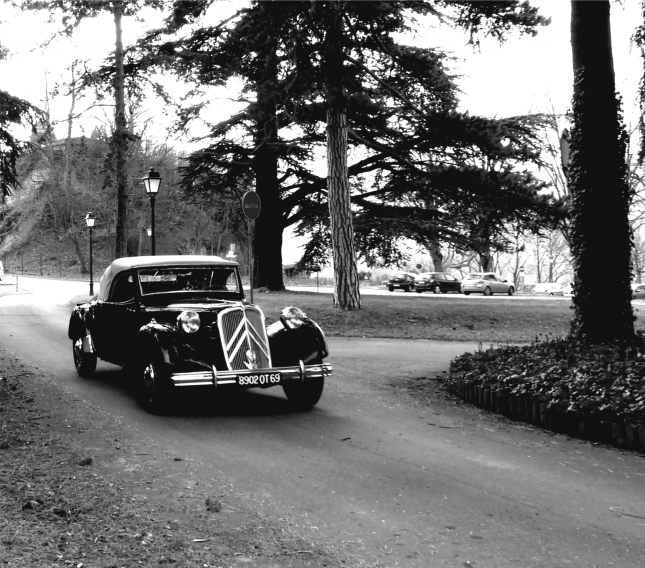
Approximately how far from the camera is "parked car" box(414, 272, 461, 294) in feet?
161

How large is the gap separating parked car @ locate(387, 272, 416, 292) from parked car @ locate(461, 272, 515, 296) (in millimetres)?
3470

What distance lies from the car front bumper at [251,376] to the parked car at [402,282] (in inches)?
1645

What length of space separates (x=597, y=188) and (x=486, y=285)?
39512 mm

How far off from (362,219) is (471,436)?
20503 mm

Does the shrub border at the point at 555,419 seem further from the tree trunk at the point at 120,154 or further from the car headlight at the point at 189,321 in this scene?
the tree trunk at the point at 120,154

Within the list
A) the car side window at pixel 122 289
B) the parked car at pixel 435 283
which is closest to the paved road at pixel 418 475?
the car side window at pixel 122 289

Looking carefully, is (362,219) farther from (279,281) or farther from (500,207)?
(500,207)

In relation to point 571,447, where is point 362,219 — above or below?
above

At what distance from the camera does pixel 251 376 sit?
7.79 meters

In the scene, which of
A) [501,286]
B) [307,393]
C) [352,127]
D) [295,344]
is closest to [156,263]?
[295,344]

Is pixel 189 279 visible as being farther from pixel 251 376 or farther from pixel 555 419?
pixel 555 419

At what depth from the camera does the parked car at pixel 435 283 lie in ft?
161

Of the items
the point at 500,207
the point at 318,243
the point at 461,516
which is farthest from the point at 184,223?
the point at 461,516

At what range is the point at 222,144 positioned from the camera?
90.8 feet
